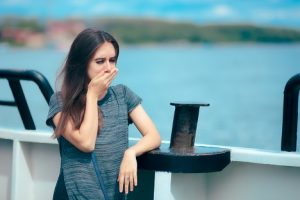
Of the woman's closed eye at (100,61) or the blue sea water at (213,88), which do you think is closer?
the woman's closed eye at (100,61)

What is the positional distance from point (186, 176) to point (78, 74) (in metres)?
0.62

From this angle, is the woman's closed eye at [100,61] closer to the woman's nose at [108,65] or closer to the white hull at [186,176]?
the woman's nose at [108,65]

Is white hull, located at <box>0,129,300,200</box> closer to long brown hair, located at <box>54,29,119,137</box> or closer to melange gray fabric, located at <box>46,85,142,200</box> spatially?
melange gray fabric, located at <box>46,85,142,200</box>

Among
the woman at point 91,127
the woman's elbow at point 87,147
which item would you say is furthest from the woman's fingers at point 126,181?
the woman's elbow at point 87,147

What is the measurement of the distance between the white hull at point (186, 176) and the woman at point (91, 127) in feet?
0.71

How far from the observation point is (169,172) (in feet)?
7.95

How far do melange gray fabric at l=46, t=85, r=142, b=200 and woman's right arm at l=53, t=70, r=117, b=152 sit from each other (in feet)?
0.21

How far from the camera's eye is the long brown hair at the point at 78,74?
225cm

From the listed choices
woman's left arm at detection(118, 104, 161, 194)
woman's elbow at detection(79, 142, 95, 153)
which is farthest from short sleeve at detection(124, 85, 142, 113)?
woman's elbow at detection(79, 142, 95, 153)

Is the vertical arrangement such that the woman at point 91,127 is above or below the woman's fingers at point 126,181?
above

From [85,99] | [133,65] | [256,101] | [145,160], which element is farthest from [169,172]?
[133,65]

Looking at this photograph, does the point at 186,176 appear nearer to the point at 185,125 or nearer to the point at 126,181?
the point at 185,125

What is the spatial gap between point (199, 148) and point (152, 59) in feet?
201

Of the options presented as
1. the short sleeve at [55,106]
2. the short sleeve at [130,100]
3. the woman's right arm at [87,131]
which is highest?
the short sleeve at [130,100]
